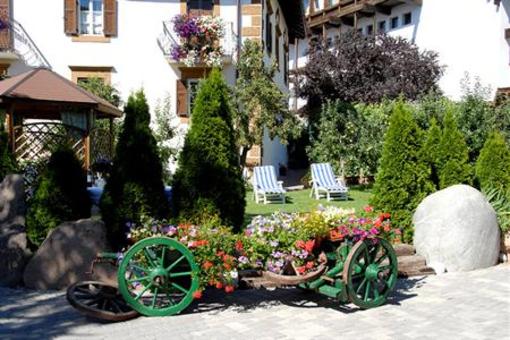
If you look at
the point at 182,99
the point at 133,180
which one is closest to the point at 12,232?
the point at 133,180

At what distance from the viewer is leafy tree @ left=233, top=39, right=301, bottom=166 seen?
1491cm

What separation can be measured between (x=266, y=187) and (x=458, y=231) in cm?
737

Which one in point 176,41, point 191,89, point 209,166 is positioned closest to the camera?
point 209,166

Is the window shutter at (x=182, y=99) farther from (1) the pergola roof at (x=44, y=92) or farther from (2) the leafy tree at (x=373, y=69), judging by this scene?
(2) the leafy tree at (x=373, y=69)

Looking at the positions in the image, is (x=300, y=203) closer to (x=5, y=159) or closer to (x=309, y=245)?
(x=5, y=159)

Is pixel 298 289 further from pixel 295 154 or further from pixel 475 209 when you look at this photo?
pixel 295 154

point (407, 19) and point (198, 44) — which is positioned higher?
point (407, 19)

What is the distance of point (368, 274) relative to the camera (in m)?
5.22

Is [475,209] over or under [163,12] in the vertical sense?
under

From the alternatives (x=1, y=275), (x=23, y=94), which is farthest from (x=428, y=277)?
(x=23, y=94)

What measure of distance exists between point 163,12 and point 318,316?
14.0 meters

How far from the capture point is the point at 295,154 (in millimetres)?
26781

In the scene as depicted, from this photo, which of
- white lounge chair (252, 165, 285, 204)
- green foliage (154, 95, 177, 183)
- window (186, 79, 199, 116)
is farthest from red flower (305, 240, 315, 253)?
window (186, 79, 199, 116)

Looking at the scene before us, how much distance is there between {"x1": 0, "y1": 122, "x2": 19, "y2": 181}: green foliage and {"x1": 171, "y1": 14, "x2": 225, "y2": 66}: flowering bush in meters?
10.0
